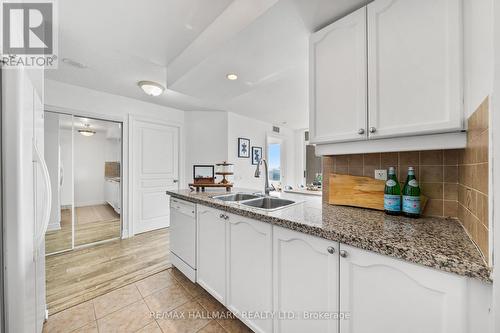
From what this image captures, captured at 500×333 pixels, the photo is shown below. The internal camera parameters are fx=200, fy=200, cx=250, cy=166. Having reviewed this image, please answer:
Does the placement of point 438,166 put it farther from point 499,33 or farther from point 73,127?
point 73,127

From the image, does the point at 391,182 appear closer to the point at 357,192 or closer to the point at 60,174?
the point at 357,192

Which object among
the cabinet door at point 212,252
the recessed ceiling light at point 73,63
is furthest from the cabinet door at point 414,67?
the recessed ceiling light at point 73,63

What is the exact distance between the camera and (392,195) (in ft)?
3.85

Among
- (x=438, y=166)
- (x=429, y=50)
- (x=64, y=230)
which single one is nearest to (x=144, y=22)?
(x=429, y=50)

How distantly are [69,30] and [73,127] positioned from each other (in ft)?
5.42

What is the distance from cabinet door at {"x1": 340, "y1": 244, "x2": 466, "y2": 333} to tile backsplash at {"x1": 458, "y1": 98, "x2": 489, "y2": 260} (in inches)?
7.1

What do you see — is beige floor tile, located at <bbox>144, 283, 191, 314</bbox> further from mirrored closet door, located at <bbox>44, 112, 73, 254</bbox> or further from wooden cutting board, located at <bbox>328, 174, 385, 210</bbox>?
mirrored closet door, located at <bbox>44, 112, 73, 254</bbox>

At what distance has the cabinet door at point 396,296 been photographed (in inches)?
26.3

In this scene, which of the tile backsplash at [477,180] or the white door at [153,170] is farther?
the white door at [153,170]

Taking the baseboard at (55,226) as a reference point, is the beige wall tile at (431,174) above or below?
above

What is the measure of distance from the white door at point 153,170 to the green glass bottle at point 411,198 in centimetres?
366

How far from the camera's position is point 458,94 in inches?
35.2

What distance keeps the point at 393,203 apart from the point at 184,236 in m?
1.79

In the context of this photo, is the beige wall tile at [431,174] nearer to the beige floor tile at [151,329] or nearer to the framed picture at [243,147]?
the beige floor tile at [151,329]
